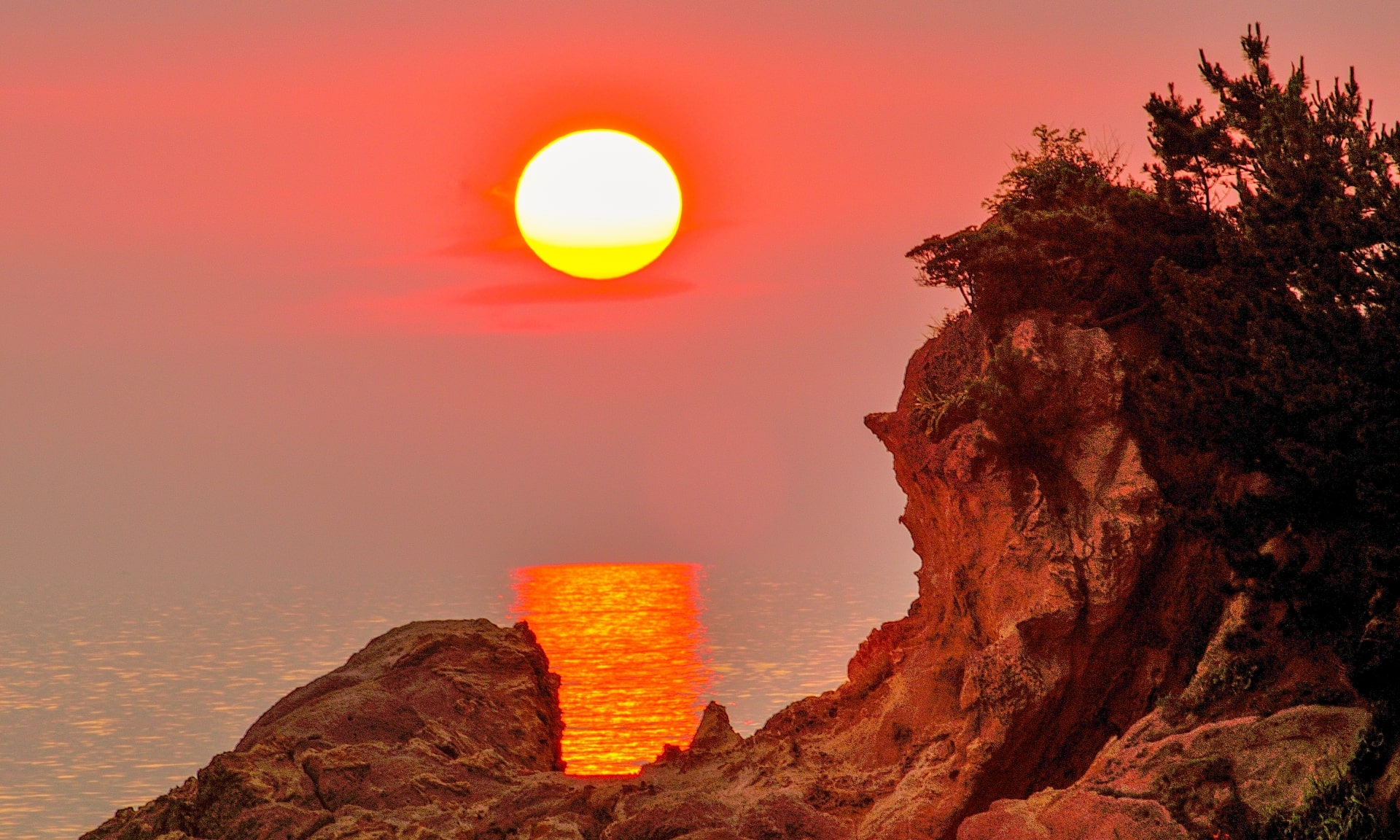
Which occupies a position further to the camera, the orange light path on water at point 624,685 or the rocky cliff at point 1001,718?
the orange light path on water at point 624,685

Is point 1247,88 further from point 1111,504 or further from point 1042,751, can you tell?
point 1042,751

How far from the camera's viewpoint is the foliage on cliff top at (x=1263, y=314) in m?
28.3

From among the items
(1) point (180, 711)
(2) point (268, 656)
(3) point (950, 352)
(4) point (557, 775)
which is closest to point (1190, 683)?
(3) point (950, 352)

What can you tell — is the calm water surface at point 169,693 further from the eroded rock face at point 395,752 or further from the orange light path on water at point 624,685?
the eroded rock face at point 395,752

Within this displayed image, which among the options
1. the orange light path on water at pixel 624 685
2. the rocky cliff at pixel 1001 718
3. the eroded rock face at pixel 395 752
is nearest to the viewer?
the rocky cliff at pixel 1001 718

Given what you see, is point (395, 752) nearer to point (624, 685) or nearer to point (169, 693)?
point (624, 685)

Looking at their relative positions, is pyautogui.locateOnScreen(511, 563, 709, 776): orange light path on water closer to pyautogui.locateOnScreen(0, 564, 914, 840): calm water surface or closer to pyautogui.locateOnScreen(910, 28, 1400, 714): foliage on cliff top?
pyautogui.locateOnScreen(0, 564, 914, 840): calm water surface

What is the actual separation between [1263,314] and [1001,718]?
394 inches

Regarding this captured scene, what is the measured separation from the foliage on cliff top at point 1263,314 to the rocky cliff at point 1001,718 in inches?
38.8

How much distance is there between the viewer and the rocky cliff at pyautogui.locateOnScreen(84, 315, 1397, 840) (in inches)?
1079

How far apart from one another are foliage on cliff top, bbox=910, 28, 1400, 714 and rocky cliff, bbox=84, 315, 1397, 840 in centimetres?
98

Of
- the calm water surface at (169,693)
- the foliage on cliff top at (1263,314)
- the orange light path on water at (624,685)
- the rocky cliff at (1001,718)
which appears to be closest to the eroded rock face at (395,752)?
the rocky cliff at (1001,718)

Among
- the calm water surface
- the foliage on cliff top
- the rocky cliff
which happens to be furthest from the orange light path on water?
the foliage on cliff top

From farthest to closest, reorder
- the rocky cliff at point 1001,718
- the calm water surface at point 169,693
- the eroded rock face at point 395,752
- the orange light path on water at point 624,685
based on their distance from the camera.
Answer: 1. the calm water surface at point 169,693
2. the orange light path on water at point 624,685
3. the eroded rock face at point 395,752
4. the rocky cliff at point 1001,718
